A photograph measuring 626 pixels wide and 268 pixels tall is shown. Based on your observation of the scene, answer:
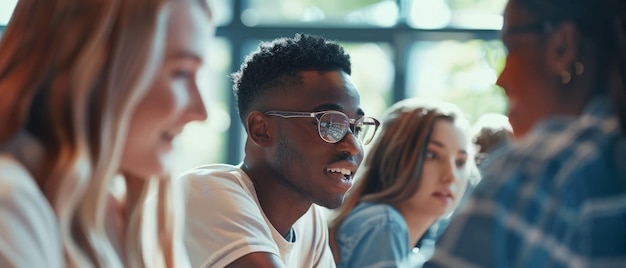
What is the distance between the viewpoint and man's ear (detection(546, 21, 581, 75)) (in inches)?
36.1

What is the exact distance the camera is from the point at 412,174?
8.73 ft

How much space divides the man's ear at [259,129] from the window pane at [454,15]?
287cm

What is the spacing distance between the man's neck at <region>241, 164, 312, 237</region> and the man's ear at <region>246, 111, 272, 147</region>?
0.21 feet

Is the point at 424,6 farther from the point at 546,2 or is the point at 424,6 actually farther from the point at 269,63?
the point at 546,2

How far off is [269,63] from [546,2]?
Result: 1289 mm

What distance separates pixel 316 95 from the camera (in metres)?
2.07

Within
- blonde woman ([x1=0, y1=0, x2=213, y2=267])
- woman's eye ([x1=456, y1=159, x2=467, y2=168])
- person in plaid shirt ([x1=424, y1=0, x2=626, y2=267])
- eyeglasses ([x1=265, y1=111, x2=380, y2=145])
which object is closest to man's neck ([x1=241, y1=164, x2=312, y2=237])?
eyeglasses ([x1=265, y1=111, x2=380, y2=145])

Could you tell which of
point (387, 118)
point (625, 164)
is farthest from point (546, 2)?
point (387, 118)

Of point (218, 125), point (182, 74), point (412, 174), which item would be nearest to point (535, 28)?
point (182, 74)

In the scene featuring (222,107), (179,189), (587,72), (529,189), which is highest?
(587,72)

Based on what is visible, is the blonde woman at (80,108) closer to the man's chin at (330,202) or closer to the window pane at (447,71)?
the man's chin at (330,202)

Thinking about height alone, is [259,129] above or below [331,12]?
below

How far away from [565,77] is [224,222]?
1051 millimetres

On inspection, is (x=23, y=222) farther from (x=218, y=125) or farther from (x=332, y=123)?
(x=218, y=125)
